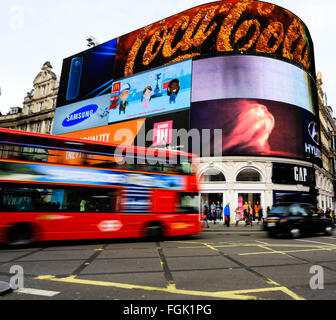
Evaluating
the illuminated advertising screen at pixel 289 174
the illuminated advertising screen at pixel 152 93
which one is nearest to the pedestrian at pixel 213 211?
the illuminated advertising screen at pixel 289 174

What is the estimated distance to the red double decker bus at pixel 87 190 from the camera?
8312mm

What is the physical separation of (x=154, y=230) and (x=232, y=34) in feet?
73.7

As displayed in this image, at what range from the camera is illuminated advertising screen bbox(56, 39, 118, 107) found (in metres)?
34.8

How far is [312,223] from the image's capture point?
41.6 feet

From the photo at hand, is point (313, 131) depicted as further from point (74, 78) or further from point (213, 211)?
point (74, 78)

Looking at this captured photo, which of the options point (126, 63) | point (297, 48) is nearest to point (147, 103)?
point (126, 63)

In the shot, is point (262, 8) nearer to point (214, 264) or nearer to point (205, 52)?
point (205, 52)

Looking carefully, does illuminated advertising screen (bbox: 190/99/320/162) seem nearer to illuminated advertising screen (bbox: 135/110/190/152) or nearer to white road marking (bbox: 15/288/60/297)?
illuminated advertising screen (bbox: 135/110/190/152)

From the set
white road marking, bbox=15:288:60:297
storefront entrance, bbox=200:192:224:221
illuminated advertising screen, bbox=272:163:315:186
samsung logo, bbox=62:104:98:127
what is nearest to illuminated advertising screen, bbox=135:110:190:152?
storefront entrance, bbox=200:192:224:221

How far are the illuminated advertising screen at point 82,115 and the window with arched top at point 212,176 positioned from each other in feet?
48.8

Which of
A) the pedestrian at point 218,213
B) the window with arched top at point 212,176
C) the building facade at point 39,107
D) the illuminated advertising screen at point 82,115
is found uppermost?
the building facade at point 39,107

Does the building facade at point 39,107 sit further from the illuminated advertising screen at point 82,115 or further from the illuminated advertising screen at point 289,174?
the illuminated advertising screen at point 289,174

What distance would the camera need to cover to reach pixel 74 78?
38156 millimetres

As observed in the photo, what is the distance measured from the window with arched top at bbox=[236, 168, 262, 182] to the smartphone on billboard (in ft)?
86.0
